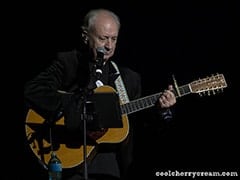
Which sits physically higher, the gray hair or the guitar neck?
the gray hair

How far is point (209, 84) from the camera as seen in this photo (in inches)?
167

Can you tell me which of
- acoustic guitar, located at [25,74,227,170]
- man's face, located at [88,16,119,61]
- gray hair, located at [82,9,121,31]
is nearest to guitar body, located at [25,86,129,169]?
acoustic guitar, located at [25,74,227,170]

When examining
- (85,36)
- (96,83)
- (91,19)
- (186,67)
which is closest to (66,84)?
(96,83)

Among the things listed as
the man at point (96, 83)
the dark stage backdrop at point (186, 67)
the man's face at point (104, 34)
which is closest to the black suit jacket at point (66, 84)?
the man at point (96, 83)

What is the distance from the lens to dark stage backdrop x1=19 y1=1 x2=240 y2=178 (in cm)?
460

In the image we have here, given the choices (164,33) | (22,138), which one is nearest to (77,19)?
(164,33)

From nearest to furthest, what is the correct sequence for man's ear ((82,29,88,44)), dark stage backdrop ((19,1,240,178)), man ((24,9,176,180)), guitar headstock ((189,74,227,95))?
man ((24,9,176,180))
guitar headstock ((189,74,227,95))
man's ear ((82,29,88,44))
dark stage backdrop ((19,1,240,178))

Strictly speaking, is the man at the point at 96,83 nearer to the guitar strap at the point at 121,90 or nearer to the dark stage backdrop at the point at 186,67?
the guitar strap at the point at 121,90

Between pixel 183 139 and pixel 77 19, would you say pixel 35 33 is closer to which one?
pixel 77 19

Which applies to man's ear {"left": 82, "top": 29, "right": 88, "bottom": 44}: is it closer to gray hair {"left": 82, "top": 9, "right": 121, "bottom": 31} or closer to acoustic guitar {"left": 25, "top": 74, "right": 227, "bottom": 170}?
gray hair {"left": 82, "top": 9, "right": 121, "bottom": 31}

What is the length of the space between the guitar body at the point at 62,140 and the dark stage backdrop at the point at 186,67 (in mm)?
375

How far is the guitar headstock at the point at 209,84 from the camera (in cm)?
423

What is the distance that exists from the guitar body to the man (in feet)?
0.17

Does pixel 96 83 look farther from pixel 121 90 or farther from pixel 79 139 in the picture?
pixel 79 139
